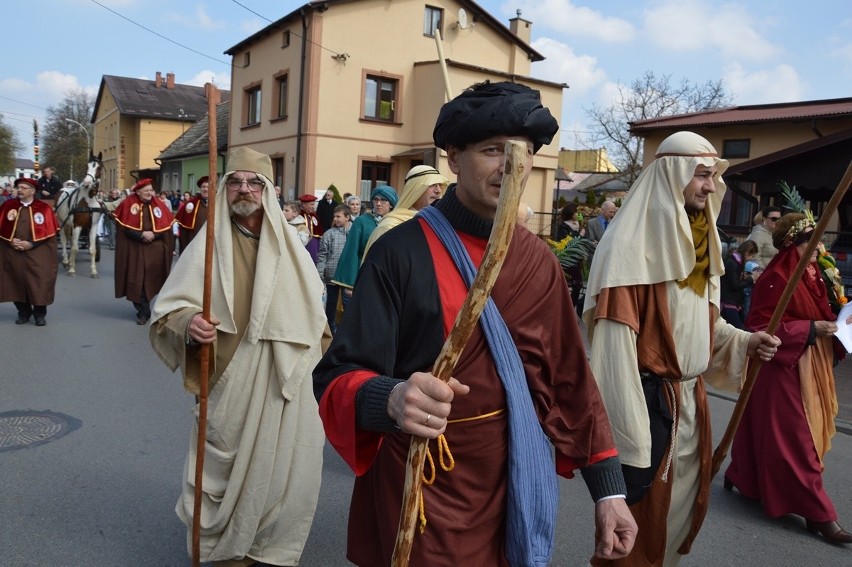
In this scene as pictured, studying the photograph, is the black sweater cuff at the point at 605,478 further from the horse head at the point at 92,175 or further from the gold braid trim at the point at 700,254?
the horse head at the point at 92,175

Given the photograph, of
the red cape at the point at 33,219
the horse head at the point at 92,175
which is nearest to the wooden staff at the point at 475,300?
the red cape at the point at 33,219

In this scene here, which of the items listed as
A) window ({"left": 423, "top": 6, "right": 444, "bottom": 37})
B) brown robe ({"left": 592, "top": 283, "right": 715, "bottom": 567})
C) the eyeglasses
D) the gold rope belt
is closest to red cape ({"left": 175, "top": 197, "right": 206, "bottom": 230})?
the eyeglasses

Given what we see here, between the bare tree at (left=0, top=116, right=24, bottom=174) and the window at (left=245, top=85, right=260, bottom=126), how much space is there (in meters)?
30.9

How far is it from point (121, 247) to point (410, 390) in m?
10.3

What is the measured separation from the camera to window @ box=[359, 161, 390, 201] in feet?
84.6

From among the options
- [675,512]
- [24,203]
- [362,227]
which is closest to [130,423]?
[362,227]

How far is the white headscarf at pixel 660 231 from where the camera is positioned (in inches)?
124

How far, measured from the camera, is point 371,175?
25906 mm

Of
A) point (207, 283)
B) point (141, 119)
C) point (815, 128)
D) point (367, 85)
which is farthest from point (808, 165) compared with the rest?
point (141, 119)

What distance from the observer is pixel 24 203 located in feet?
34.7

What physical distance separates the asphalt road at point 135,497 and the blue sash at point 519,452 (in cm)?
229

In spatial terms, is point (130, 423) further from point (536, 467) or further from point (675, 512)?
point (536, 467)

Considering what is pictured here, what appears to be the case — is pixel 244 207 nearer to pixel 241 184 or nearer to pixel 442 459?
pixel 241 184

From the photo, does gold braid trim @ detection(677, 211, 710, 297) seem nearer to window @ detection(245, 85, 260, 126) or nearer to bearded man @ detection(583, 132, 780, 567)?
bearded man @ detection(583, 132, 780, 567)
